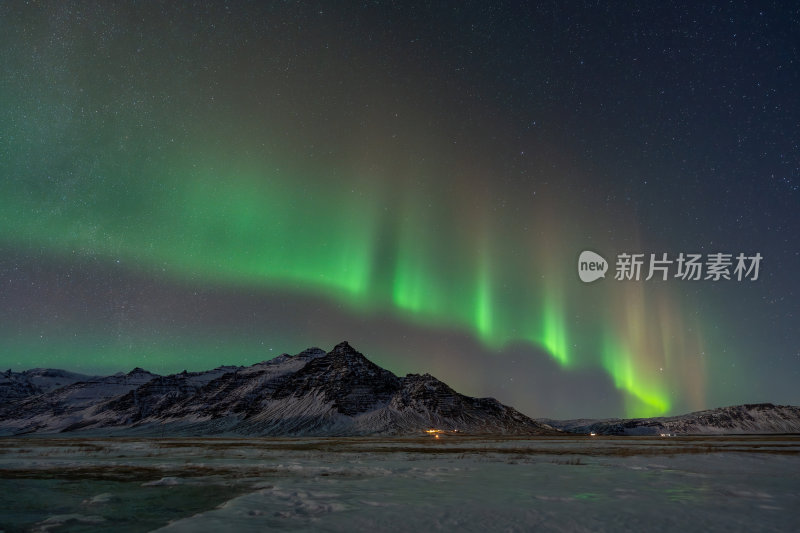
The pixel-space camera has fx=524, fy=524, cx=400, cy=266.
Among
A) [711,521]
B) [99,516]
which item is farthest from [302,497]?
[711,521]

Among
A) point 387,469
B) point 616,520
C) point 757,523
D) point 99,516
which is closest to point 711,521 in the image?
point 757,523

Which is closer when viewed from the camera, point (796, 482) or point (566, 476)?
point (796, 482)

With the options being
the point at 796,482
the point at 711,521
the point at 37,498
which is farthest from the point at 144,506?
the point at 796,482

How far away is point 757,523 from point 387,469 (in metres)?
21.8

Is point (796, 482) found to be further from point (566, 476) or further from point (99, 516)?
point (99, 516)

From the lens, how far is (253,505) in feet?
58.3

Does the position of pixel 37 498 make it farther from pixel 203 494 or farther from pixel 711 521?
pixel 711 521

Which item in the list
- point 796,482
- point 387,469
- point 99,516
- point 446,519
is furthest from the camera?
point 387,469

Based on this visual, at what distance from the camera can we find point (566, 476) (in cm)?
2673

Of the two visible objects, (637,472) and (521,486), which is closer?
(521,486)

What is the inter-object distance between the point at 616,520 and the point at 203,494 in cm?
1643

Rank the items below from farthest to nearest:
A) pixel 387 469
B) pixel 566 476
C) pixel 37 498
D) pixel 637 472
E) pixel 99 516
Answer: pixel 387 469, pixel 637 472, pixel 566 476, pixel 37 498, pixel 99 516

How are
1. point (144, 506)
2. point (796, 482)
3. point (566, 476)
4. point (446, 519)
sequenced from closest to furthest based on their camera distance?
1. point (446, 519)
2. point (144, 506)
3. point (796, 482)
4. point (566, 476)

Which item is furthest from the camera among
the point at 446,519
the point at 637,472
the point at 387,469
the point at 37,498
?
the point at 387,469
